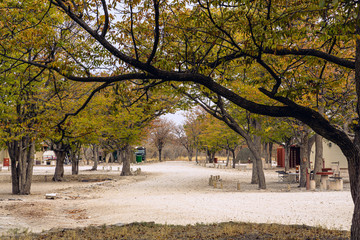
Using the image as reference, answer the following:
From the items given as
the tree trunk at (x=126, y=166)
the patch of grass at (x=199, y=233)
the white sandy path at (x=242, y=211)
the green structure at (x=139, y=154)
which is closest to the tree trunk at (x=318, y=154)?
the white sandy path at (x=242, y=211)

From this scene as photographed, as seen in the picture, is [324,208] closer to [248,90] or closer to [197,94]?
[248,90]

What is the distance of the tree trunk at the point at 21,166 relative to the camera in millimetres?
19605

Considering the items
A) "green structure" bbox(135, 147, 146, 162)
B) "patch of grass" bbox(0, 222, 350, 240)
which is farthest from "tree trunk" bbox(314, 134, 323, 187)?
"green structure" bbox(135, 147, 146, 162)

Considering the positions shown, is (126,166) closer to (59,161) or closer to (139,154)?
(59,161)

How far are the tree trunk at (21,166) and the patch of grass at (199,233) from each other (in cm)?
1237

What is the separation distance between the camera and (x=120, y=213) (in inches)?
492

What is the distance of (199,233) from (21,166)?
15.0 metres

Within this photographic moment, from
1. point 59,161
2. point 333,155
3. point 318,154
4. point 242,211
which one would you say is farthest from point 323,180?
point 333,155

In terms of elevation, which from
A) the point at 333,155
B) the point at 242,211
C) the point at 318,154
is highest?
the point at 318,154

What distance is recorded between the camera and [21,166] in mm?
20062

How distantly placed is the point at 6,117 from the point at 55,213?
7.25m

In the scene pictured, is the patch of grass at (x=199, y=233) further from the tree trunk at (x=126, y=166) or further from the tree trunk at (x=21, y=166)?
the tree trunk at (x=126, y=166)

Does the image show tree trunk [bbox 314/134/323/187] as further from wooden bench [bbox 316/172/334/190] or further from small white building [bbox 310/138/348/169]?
small white building [bbox 310/138/348/169]

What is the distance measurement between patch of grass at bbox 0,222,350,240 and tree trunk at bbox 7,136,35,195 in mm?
12373
